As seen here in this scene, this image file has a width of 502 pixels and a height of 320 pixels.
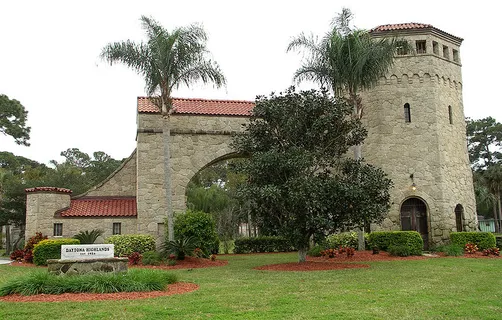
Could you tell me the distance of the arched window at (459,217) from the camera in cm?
2370

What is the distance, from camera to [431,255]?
20.3 meters

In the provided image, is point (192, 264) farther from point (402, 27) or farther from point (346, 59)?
point (402, 27)

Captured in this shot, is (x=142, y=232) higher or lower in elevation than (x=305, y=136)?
lower

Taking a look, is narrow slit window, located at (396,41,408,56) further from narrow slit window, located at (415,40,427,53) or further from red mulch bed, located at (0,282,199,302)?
red mulch bed, located at (0,282,199,302)

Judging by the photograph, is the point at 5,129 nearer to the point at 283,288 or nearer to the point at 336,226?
the point at 336,226

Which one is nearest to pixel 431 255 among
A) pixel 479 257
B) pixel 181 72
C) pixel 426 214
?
pixel 479 257

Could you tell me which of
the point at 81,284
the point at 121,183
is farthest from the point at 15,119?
the point at 81,284

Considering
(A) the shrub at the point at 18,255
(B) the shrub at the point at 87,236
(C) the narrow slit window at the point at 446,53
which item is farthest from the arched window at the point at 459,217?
(A) the shrub at the point at 18,255

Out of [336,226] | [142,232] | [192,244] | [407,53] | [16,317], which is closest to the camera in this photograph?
[16,317]

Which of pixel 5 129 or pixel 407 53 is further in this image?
pixel 5 129

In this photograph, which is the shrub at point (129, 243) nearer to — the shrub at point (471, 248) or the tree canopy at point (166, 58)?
the tree canopy at point (166, 58)

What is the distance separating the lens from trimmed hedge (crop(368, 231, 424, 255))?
20.2m

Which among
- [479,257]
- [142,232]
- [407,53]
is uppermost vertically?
[407,53]

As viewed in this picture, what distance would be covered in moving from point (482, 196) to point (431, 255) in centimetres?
2626
